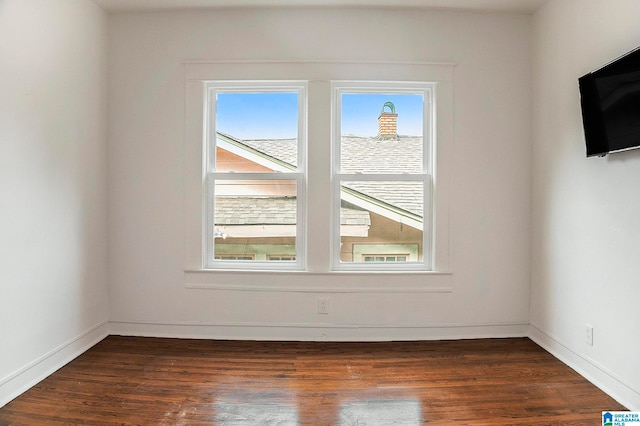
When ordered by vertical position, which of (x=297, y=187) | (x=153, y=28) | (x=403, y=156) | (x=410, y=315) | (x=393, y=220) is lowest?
(x=410, y=315)

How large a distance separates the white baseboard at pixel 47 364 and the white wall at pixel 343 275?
1.48 ft

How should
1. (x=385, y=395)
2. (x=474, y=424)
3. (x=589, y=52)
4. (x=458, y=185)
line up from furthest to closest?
(x=458, y=185)
(x=589, y=52)
(x=385, y=395)
(x=474, y=424)

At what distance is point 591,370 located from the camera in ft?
7.63

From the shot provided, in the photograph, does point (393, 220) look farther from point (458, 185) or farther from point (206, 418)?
point (206, 418)

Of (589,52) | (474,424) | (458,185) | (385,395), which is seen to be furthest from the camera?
(458,185)

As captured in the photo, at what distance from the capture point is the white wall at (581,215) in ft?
6.75

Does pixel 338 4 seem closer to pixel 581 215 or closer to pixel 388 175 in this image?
pixel 388 175

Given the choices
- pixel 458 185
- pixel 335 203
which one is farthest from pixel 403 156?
pixel 335 203

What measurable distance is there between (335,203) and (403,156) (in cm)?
72

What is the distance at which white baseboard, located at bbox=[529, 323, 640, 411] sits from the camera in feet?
6.66

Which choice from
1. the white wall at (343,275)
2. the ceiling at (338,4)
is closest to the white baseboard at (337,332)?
the white wall at (343,275)

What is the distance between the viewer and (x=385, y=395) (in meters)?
2.13

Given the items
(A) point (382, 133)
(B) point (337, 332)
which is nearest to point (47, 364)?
(B) point (337, 332)

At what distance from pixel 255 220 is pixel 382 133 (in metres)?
1.34
